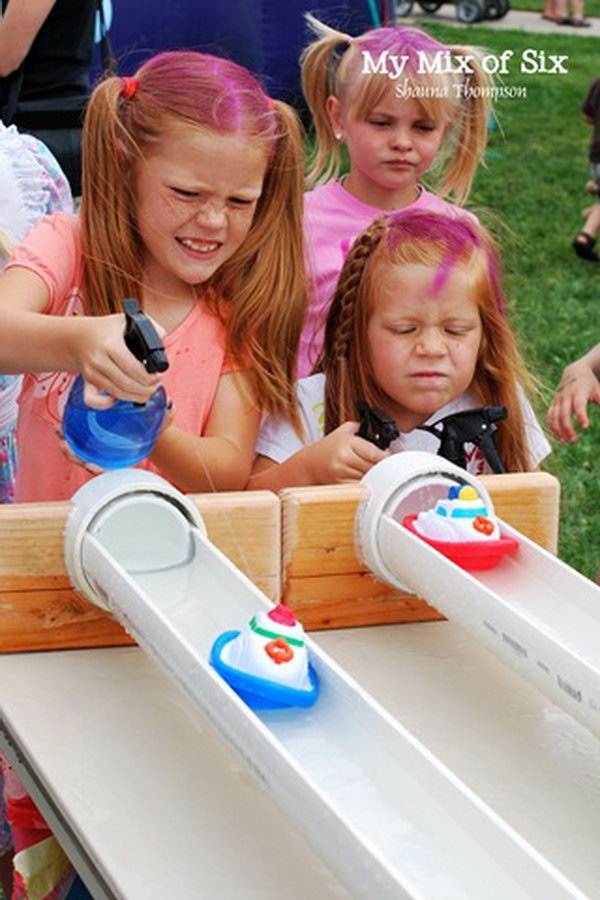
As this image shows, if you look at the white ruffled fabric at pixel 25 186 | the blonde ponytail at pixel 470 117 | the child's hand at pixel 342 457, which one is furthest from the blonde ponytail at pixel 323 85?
the child's hand at pixel 342 457

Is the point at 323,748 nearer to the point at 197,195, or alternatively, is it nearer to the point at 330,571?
the point at 330,571

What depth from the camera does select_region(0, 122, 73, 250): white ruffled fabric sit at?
86.5 inches

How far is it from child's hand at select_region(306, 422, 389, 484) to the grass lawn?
1.92ft

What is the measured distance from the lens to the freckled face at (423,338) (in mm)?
1942

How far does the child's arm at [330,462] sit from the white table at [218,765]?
0.35m

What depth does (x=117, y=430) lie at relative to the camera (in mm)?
1466

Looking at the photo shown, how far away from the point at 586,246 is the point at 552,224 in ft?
2.15

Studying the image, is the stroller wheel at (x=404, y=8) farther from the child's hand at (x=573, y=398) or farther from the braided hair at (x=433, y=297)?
the braided hair at (x=433, y=297)

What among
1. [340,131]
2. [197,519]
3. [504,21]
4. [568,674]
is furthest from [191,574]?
[504,21]

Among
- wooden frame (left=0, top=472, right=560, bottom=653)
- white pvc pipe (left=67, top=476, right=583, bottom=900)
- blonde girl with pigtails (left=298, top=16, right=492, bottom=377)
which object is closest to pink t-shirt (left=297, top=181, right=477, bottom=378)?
blonde girl with pigtails (left=298, top=16, right=492, bottom=377)

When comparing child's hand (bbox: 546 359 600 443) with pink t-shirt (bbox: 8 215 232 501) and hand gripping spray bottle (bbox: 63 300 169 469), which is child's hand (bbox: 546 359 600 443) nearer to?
pink t-shirt (bbox: 8 215 232 501)

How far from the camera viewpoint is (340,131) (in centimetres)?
285

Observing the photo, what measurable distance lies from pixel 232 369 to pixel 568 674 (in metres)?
0.89

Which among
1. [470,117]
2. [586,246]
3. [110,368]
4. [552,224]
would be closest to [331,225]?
[470,117]
